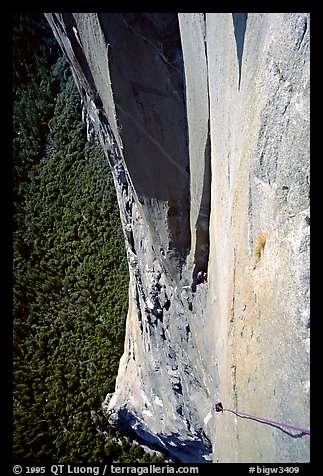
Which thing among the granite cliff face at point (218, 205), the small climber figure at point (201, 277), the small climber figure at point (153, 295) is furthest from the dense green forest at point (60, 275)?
the small climber figure at point (201, 277)

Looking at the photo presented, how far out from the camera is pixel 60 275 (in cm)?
1127

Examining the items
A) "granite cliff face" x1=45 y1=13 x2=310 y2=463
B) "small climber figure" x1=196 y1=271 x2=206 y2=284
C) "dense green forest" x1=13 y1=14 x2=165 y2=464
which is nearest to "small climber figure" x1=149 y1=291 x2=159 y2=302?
"granite cliff face" x1=45 y1=13 x2=310 y2=463

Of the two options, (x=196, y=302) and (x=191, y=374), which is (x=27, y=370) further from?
(x=196, y=302)

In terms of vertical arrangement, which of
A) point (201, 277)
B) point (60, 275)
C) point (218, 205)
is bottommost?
point (60, 275)

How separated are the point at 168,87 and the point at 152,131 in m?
0.57

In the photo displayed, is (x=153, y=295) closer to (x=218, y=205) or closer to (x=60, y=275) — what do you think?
(x=218, y=205)

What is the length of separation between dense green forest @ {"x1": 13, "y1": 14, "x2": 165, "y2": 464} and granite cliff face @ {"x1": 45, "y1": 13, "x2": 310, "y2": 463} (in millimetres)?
3582

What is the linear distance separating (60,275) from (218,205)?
855 cm

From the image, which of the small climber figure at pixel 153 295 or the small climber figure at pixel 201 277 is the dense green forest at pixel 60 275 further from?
the small climber figure at pixel 201 277

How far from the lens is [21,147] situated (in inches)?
502

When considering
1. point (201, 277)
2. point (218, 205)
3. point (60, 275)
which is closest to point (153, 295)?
point (201, 277)

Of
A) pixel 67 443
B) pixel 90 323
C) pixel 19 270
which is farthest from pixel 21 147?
pixel 67 443

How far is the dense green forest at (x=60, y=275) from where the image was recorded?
972 centimetres
